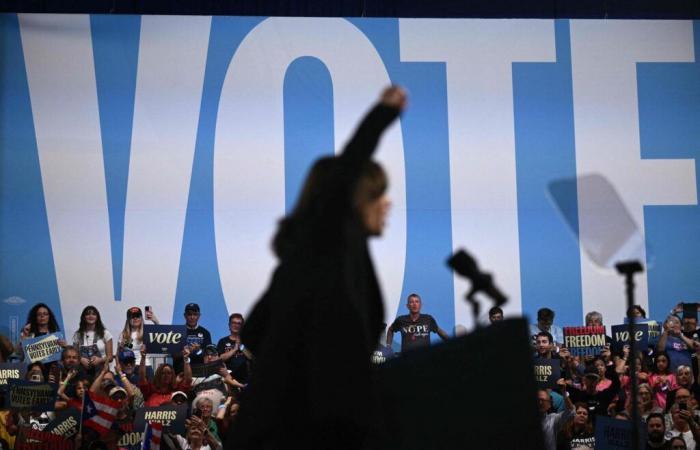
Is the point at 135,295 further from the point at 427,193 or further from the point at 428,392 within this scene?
the point at 428,392

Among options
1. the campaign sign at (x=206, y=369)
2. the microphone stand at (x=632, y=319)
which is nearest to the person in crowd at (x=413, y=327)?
the campaign sign at (x=206, y=369)

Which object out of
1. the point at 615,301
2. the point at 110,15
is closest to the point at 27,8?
the point at 110,15

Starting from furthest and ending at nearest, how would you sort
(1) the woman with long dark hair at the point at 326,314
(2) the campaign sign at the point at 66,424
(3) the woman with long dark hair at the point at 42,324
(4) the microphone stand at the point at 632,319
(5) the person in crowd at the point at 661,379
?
(3) the woman with long dark hair at the point at 42,324 → (5) the person in crowd at the point at 661,379 → (2) the campaign sign at the point at 66,424 → (4) the microphone stand at the point at 632,319 → (1) the woman with long dark hair at the point at 326,314

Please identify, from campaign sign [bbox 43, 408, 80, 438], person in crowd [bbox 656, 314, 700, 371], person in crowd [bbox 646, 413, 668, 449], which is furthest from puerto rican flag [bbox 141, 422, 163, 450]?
person in crowd [bbox 656, 314, 700, 371]

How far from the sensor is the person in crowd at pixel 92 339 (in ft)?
30.2

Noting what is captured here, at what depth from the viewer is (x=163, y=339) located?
332 inches

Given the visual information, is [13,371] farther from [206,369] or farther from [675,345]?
[675,345]

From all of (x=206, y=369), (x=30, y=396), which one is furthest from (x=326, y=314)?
(x=206, y=369)

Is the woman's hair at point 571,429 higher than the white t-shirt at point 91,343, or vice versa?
the white t-shirt at point 91,343

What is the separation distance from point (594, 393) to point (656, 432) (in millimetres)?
927

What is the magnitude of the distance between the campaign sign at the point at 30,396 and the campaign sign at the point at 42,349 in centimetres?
101

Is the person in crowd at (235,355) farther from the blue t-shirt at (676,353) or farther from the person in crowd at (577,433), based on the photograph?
the blue t-shirt at (676,353)

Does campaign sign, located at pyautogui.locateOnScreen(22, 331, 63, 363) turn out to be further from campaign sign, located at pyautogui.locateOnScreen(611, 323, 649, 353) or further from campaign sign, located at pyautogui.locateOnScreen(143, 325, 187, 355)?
campaign sign, located at pyautogui.locateOnScreen(611, 323, 649, 353)

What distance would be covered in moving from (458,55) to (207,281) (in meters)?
4.13
